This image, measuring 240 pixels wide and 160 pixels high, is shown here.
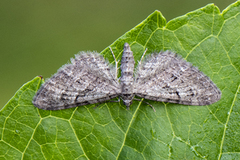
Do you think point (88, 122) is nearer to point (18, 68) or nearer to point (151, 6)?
point (18, 68)

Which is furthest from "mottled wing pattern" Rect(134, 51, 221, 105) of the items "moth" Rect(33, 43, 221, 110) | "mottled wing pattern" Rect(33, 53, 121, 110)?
"mottled wing pattern" Rect(33, 53, 121, 110)

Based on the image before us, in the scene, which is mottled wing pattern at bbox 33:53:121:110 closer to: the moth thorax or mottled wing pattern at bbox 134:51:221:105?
the moth thorax

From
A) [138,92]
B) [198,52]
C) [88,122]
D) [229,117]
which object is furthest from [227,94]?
[88,122]

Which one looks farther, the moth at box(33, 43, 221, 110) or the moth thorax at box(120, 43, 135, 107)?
the moth at box(33, 43, 221, 110)

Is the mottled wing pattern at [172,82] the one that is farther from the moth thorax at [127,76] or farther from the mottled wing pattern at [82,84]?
the mottled wing pattern at [82,84]

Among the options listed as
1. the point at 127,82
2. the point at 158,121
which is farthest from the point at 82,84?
the point at 158,121

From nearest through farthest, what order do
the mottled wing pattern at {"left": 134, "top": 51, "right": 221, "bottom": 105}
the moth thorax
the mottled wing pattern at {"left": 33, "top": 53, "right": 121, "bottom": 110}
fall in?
the moth thorax < the mottled wing pattern at {"left": 134, "top": 51, "right": 221, "bottom": 105} < the mottled wing pattern at {"left": 33, "top": 53, "right": 121, "bottom": 110}

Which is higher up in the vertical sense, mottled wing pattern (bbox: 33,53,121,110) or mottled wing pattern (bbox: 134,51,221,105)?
mottled wing pattern (bbox: 33,53,121,110)

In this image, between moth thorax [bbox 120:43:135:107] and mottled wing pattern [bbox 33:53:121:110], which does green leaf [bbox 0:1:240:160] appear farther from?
mottled wing pattern [bbox 33:53:121:110]

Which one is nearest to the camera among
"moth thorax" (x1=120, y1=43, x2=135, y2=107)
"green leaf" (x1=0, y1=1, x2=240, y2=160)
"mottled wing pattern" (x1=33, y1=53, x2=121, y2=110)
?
"green leaf" (x1=0, y1=1, x2=240, y2=160)
